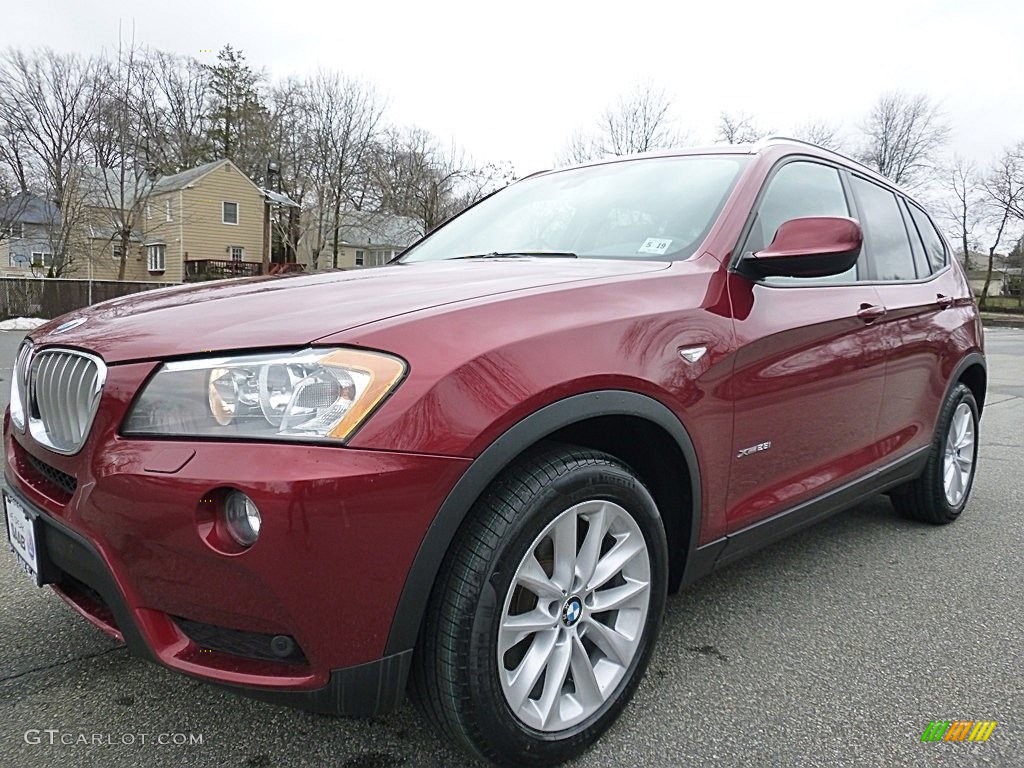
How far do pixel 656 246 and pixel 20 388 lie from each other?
1885mm

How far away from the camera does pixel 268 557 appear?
1.39m

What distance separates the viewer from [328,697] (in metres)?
1.49

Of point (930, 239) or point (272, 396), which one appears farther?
point (930, 239)

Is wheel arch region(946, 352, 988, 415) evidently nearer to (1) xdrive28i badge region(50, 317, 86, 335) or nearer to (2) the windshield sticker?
(2) the windshield sticker

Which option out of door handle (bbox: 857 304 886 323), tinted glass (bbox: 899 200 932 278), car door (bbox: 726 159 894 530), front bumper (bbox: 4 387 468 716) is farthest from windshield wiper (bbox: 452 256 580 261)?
tinted glass (bbox: 899 200 932 278)

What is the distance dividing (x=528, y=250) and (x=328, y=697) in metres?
1.73

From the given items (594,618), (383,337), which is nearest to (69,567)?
(383,337)

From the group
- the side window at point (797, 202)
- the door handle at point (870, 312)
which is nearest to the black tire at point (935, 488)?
the door handle at point (870, 312)

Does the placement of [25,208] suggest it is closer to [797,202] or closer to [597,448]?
[797,202]

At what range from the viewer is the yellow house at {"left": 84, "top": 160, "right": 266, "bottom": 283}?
36281 mm

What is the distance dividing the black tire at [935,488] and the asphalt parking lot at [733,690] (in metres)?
0.51

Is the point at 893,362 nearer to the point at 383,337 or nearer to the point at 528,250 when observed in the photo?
the point at 528,250

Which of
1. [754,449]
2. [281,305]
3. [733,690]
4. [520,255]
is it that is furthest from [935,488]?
[281,305]

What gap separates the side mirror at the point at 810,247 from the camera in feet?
7.21
